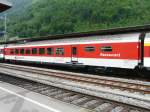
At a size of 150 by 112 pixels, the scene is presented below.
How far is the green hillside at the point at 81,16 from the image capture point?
75750 mm

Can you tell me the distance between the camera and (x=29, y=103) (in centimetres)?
921

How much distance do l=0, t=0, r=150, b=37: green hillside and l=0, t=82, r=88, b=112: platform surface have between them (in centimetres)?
5820

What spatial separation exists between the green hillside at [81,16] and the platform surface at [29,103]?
58.2m

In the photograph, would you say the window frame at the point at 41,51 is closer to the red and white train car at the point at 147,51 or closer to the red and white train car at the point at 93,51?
the red and white train car at the point at 93,51

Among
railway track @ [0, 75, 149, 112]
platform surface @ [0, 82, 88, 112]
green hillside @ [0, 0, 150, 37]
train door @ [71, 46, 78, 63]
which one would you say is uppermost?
green hillside @ [0, 0, 150, 37]

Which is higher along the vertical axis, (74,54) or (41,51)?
(41,51)

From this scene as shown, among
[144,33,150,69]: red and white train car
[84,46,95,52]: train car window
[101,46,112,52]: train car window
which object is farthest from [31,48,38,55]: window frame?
[144,33,150,69]: red and white train car

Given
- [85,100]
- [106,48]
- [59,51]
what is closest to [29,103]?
[85,100]

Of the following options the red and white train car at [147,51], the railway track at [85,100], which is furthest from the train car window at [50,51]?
the railway track at [85,100]

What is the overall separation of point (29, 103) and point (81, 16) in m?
81.4

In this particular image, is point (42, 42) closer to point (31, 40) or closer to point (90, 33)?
point (31, 40)

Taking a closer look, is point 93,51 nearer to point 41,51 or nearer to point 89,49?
point 89,49

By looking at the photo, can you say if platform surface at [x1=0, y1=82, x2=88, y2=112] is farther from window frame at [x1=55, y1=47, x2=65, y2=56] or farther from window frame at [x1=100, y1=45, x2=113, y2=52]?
window frame at [x1=55, y1=47, x2=65, y2=56]

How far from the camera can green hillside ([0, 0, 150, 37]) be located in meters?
75.8
